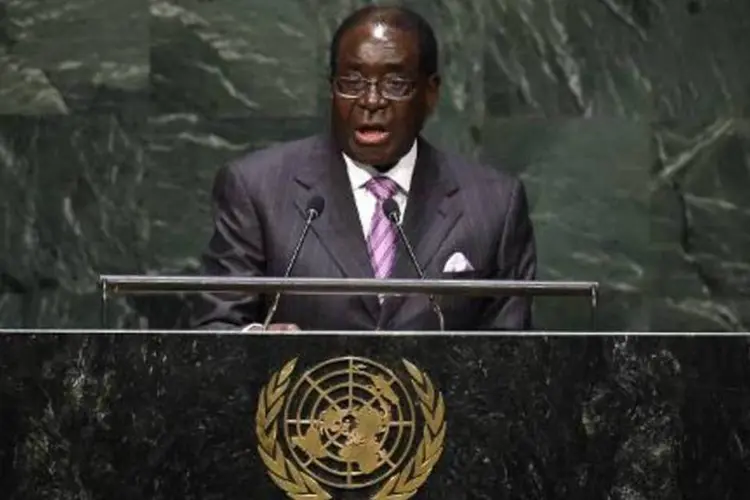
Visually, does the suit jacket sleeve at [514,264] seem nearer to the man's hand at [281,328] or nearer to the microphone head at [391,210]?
the microphone head at [391,210]

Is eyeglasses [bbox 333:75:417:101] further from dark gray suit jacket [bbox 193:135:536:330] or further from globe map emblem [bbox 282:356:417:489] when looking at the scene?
globe map emblem [bbox 282:356:417:489]

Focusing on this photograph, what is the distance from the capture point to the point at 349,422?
466cm

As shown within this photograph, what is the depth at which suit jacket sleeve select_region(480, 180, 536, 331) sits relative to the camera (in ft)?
18.6

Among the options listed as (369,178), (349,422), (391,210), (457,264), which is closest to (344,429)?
(349,422)

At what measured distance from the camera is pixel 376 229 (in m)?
5.81

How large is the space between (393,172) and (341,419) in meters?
1.46

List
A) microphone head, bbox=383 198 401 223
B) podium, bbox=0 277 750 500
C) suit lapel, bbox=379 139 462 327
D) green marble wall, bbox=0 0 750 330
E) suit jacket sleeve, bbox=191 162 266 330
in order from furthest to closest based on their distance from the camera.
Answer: green marble wall, bbox=0 0 750 330
suit lapel, bbox=379 139 462 327
suit jacket sleeve, bbox=191 162 266 330
microphone head, bbox=383 198 401 223
podium, bbox=0 277 750 500

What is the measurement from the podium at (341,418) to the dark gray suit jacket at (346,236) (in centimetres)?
84

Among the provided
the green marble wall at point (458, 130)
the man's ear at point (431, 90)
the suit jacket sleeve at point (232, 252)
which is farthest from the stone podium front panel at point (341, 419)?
the green marble wall at point (458, 130)

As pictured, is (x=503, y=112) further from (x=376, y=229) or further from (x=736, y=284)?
(x=376, y=229)

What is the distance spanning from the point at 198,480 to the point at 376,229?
1.32 meters

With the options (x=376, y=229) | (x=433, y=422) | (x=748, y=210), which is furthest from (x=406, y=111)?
(x=748, y=210)

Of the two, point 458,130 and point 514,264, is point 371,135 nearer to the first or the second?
point 514,264

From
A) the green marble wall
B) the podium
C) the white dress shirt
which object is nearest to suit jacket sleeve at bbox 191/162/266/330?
the white dress shirt
